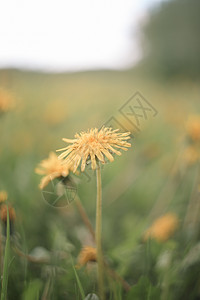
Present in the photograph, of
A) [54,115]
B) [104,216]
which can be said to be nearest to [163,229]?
[104,216]

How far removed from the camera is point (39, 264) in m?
0.84

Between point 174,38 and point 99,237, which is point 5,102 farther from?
point 174,38

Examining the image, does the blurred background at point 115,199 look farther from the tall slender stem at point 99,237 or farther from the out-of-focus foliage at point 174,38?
the out-of-focus foliage at point 174,38

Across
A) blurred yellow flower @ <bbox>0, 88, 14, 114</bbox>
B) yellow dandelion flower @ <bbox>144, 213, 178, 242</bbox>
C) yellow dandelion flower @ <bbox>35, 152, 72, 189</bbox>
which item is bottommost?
yellow dandelion flower @ <bbox>144, 213, 178, 242</bbox>

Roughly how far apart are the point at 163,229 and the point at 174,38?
19.7ft

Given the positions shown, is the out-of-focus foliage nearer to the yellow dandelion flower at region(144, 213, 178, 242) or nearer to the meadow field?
the meadow field

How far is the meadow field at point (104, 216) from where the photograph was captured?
0.70 metres

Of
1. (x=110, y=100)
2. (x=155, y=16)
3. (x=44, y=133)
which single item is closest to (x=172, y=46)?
(x=155, y=16)

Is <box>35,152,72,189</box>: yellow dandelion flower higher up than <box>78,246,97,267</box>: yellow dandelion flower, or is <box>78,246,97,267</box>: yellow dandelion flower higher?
<box>35,152,72,189</box>: yellow dandelion flower

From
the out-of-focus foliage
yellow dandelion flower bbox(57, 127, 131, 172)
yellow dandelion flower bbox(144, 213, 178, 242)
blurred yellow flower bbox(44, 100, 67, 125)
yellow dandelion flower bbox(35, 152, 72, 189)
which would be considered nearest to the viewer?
yellow dandelion flower bbox(57, 127, 131, 172)

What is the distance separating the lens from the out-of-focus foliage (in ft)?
17.9

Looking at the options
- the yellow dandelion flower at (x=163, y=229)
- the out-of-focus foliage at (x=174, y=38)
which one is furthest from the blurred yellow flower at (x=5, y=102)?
the out-of-focus foliage at (x=174, y=38)

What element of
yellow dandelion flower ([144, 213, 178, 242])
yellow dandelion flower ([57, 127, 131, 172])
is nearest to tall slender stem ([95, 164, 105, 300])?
yellow dandelion flower ([57, 127, 131, 172])

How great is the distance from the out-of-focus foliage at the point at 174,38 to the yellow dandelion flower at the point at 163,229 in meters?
5.14
